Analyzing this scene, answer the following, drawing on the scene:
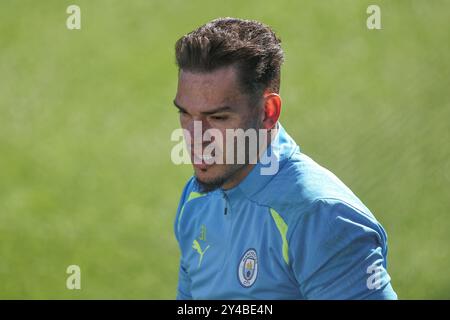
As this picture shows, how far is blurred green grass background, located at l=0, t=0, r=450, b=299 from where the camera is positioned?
8.49m

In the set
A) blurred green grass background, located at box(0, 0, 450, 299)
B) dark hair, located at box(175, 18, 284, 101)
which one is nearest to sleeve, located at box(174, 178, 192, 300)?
dark hair, located at box(175, 18, 284, 101)

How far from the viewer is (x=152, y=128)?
980 centimetres

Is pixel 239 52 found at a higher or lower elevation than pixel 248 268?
higher

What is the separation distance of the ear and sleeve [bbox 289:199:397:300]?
54 centimetres

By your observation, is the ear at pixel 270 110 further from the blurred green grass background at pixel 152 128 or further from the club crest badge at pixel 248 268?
the blurred green grass background at pixel 152 128

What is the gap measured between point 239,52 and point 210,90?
0.23m

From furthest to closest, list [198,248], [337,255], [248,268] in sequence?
[198,248] → [248,268] → [337,255]

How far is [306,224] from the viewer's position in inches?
173

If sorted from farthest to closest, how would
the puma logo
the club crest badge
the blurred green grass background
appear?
the blurred green grass background
the puma logo
the club crest badge

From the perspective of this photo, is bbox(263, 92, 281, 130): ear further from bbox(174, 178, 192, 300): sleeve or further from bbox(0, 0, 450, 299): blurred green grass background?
bbox(0, 0, 450, 299): blurred green grass background

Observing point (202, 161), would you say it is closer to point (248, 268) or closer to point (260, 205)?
point (260, 205)

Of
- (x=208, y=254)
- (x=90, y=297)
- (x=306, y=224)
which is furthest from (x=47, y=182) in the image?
(x=306, y=224)

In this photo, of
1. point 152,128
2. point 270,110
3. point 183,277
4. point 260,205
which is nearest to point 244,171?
point 260,205

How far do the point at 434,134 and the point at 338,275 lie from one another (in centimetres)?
553
